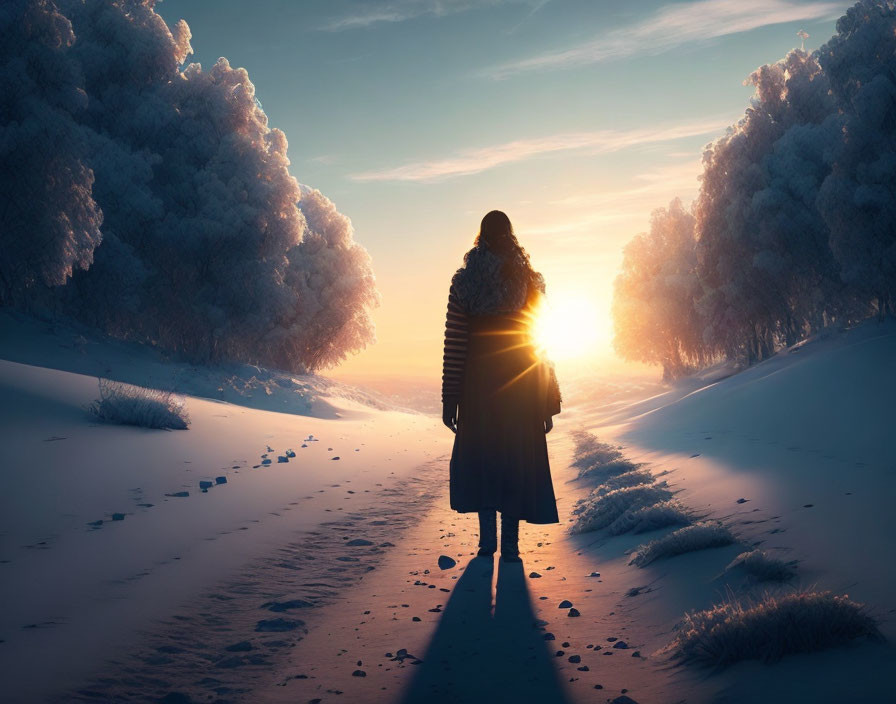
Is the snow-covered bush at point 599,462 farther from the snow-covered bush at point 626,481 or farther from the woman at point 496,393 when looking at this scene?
the woman at point 496,393

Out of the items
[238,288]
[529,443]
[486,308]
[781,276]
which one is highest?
[238,288]

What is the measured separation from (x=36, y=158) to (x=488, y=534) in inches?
713

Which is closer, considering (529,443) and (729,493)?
(529,443)

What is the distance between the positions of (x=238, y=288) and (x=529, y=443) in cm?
2311

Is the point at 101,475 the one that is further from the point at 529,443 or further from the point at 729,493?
the point at 729,493

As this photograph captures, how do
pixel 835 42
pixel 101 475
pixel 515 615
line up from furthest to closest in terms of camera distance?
1. pixel 835 42
2. pixel 101 475
3. pixel 515 615

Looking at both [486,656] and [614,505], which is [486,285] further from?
[486,656]

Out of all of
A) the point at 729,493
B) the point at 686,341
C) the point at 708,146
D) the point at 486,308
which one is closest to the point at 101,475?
the point at 486,308

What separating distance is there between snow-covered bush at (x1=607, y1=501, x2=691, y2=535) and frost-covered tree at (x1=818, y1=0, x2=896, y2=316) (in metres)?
16.4

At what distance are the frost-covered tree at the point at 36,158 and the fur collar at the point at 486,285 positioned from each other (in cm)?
1629

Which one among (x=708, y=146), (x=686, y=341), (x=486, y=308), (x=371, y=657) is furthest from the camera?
(x=686, y=341)

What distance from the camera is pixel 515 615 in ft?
13.4

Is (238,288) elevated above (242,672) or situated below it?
above

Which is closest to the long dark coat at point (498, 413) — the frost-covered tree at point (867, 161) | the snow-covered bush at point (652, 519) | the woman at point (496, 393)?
the woman at point (496, 393)
